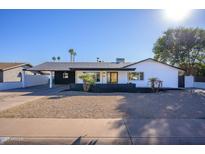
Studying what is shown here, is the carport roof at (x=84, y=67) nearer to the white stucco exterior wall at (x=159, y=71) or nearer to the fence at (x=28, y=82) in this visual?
the fence at (x=28, y=82)

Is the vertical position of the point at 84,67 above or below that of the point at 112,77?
above

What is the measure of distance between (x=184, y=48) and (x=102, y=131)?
28.0 meters

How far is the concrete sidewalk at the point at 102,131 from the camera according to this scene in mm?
6070

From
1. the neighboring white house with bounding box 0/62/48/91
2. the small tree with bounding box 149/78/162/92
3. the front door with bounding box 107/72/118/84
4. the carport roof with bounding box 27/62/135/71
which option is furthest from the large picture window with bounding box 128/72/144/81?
the neighboring white house with bounding box 0/62/48/91

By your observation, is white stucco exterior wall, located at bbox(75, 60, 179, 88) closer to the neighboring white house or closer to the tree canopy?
the tree canopy

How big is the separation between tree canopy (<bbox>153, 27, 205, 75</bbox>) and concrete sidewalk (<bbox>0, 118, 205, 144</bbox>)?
986 inches

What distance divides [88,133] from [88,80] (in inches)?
603

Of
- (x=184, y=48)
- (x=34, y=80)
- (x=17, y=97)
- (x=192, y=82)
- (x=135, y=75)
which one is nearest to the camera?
(x=17, y=97)

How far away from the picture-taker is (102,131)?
687 centimetres

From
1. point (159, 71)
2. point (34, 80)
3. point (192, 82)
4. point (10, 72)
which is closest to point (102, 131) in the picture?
point (159, 71)

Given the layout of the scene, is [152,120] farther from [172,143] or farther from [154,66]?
[154,66]

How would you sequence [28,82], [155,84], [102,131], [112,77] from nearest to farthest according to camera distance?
[102,131] < [155,84] < [112,77] < [28,82]

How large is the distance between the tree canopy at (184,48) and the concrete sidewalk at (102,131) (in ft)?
82.1

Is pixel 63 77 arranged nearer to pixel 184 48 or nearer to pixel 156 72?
pixel 156 72
